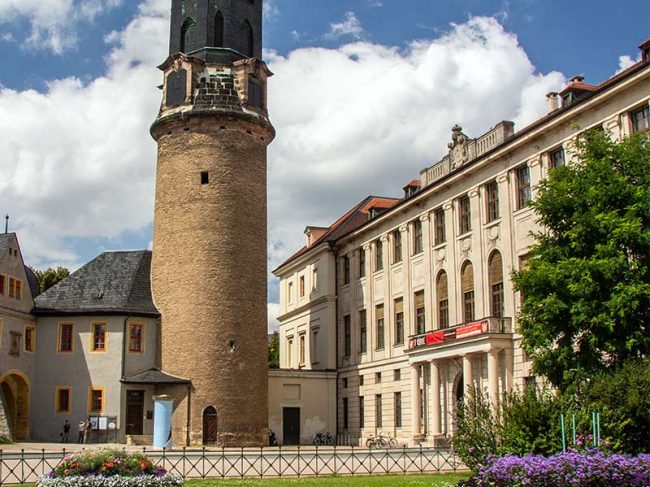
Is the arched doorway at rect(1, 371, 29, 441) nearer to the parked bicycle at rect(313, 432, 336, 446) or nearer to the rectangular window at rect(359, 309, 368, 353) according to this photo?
the parked bicycle at rect(313, 432, 336, 446)

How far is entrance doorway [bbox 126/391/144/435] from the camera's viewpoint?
4450cm

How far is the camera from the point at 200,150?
154 feet

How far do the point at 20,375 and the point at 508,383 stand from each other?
80.0 feet

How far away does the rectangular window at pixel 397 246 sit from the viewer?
4766 cm

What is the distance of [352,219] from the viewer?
59219 mm

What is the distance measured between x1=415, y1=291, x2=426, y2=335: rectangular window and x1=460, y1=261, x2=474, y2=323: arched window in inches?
158

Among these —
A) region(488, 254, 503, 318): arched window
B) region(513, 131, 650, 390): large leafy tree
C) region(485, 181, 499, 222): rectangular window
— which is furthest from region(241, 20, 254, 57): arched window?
region(513, 131, 650, 390): large leafy tree

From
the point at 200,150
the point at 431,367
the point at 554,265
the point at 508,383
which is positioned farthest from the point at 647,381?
the point at 200,150

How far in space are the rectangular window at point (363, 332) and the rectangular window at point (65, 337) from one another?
54.0 ft

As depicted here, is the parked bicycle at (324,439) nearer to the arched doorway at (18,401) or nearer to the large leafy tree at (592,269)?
the arched doorway at (18,401)

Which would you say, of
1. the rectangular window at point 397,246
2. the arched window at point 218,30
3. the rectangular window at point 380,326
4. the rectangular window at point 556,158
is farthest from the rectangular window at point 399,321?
the arched window at point 218,30

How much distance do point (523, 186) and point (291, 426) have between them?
22472 mm

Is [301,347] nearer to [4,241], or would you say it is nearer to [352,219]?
[352,219]

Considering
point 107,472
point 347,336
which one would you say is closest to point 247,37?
point 347,336
